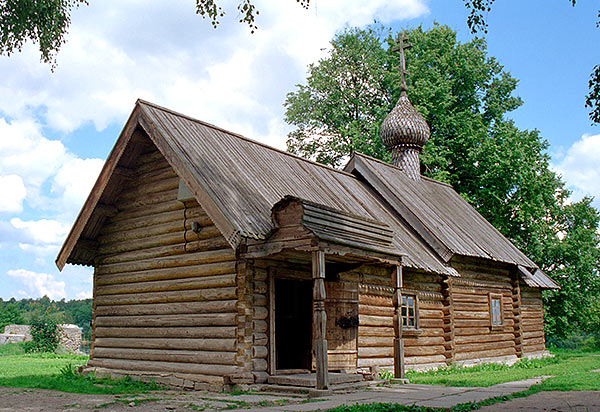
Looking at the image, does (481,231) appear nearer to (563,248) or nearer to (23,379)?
(563,248)

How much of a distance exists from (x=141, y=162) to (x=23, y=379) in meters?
5.66

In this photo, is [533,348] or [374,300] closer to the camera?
[374,300]

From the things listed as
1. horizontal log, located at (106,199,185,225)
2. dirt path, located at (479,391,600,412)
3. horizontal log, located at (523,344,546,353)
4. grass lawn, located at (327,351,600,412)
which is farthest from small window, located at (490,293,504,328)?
horizontal log, located at (106,199,185,225)

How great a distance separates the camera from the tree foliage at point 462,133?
29.8 m

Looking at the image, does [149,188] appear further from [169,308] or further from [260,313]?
[260,313]

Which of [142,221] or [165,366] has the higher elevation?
[142,221]

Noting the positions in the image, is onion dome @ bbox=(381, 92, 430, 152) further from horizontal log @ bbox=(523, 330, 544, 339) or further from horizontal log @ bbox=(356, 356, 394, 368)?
horizontal log @ bbox=(356, 356, 394, 368)

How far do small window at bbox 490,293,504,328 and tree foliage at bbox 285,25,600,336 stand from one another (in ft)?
32.7

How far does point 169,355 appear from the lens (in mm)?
12836

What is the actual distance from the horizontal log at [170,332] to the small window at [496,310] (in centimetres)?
1108

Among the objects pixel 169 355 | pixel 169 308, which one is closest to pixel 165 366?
pixel 169 355

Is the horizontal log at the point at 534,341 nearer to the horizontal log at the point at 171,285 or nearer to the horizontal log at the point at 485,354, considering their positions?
the horizontal log at the point at 485,354

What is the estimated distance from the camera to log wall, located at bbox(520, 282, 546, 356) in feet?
78.3

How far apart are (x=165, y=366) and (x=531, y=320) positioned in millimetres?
16723
